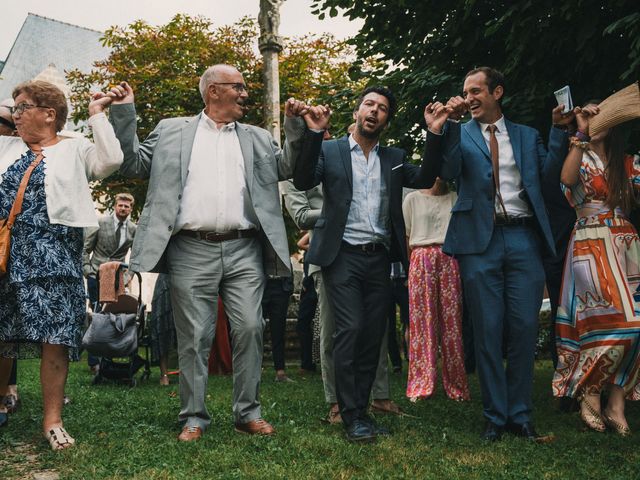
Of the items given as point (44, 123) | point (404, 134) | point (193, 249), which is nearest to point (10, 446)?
point (193, 249)

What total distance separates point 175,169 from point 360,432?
6.71 ft

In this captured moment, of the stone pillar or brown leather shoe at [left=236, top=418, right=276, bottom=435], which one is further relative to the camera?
the stone pillar

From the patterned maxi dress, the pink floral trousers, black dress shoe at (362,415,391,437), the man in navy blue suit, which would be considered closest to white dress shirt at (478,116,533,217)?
the man in navy blue suit

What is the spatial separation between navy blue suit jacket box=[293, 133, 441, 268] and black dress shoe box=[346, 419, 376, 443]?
1.06m

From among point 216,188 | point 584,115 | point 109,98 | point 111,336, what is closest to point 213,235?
point 216,188

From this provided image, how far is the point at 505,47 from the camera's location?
25.2 feet

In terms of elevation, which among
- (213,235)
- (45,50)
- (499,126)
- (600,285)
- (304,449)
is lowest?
(304,449)

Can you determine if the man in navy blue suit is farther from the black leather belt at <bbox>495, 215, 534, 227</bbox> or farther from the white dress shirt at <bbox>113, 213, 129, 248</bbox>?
the white dress shirt at <bbox>113, 213, 129, 248</bbox>

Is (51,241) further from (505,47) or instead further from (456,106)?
(505,47)

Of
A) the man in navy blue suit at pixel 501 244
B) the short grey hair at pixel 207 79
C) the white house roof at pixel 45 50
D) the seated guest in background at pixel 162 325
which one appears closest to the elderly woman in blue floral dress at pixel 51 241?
the short grey hair at pixel 207 79

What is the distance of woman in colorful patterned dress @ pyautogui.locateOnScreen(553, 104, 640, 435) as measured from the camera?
5.26 meters

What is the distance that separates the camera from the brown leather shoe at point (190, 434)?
464 centimetres

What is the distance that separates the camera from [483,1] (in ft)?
25.7

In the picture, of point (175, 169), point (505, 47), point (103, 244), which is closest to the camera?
point (175, 169)
